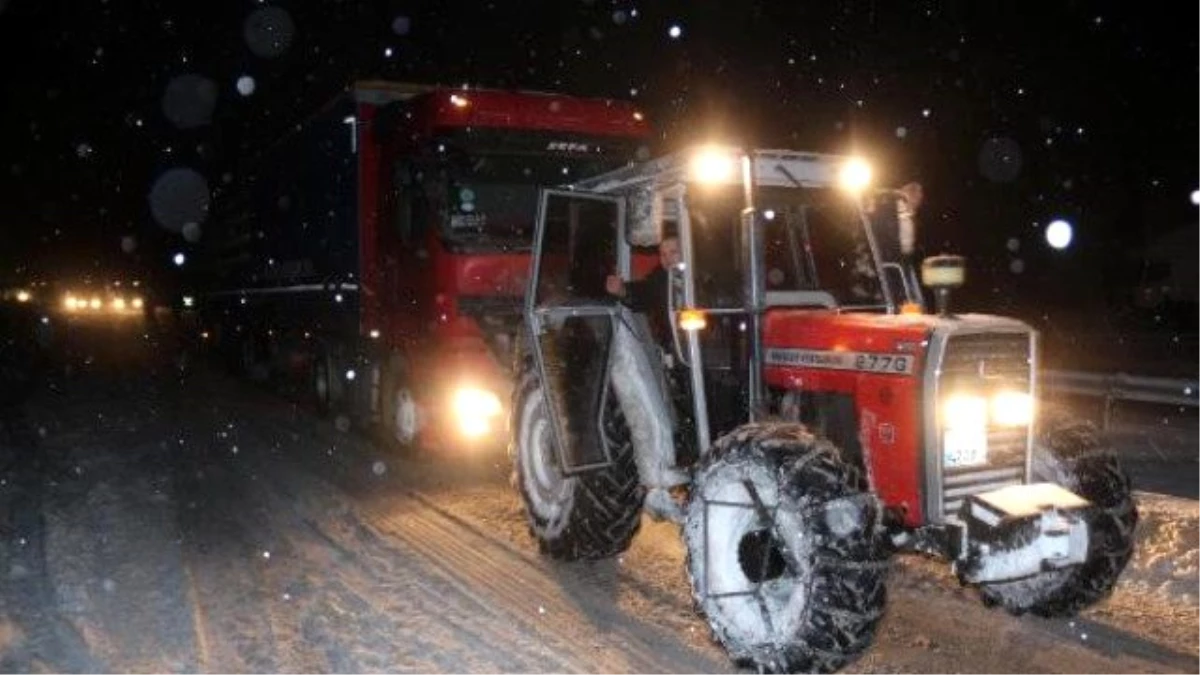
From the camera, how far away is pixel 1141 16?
85.7 ft

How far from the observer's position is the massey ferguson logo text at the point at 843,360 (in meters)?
4.75

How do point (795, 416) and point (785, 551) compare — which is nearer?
point (785, 551)

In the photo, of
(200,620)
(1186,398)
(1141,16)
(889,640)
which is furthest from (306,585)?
(1141,16)

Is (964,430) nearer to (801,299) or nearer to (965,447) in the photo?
(965,447)

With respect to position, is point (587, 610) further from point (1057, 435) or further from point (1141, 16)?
point (1141, 16)

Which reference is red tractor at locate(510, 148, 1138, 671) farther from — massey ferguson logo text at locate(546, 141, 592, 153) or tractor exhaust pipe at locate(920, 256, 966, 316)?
massey ferguson logo text at locate(546, 141, 592, 153)

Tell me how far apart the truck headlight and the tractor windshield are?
101 centimetres

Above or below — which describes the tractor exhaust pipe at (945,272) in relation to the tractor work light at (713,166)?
below

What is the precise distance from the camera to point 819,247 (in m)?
5.78

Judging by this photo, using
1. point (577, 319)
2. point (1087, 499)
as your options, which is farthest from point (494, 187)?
point (1087, 499)

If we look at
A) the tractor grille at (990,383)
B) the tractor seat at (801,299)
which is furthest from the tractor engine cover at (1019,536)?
the tractor seat at (801,299)

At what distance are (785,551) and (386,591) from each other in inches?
100.0

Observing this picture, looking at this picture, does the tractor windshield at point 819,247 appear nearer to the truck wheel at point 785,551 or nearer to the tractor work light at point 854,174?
the tractor work light at point 854,174

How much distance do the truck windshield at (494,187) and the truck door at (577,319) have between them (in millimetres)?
2763
